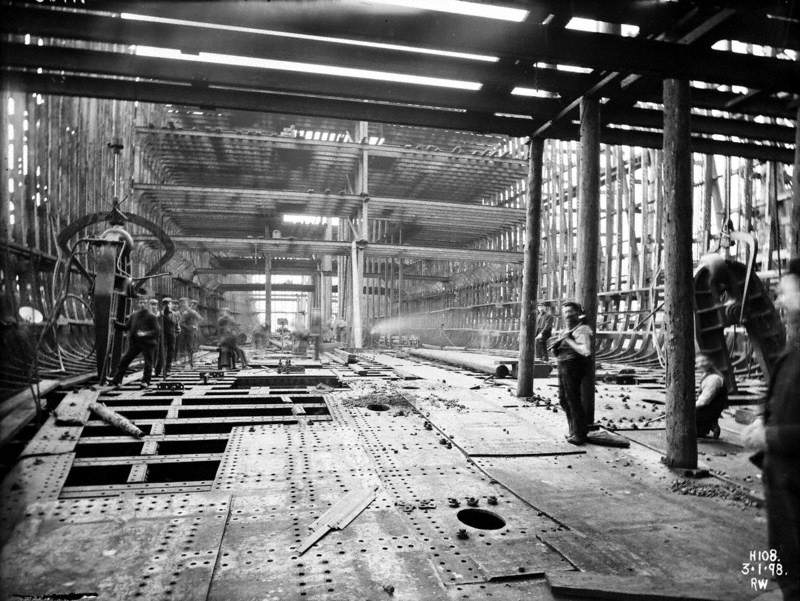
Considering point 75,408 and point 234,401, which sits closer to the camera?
point 75,408

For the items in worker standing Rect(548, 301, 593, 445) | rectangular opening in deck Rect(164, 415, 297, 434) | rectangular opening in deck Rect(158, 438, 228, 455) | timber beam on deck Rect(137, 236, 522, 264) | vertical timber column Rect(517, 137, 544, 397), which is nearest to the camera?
rectangular opening in deck Rect(158, 438, 228, 455)

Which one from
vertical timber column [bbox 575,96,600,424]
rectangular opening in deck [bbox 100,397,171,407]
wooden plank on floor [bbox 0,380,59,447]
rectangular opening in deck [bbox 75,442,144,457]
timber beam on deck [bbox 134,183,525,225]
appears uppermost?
timber beam on deck [bbox 134,183,525,225]

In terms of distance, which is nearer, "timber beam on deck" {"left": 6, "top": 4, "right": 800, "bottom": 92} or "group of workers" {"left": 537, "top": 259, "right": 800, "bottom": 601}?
"group of workers" {"left": 537, "top": 259, "right": 800, "bottom": 601}

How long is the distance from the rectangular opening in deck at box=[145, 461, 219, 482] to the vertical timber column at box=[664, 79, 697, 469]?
16.4 feet

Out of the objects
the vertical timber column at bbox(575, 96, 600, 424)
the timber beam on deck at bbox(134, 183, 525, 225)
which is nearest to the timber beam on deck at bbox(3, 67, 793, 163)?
Answer: the vertical timber column at bbox(575, 96, 600, 424)

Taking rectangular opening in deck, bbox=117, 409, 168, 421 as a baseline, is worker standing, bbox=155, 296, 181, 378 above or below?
above

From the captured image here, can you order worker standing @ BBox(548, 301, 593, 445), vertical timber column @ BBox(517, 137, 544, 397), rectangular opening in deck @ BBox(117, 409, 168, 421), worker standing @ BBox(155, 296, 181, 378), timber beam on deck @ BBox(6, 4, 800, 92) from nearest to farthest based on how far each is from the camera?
timber beam on deck @ BBox(6, 4, 800, 92)
worker standing @ BBox(548, 301, 593, 445)
rectangular opening in deck @ BBox(117, 409, 168, 421)
vertical timber column @ BBox(517, 137, 544, 397)
worker standing @ BBox(155, 296, 181, 378)

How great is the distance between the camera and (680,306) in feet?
16.4

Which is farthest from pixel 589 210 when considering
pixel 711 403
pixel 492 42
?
pixel 711 403

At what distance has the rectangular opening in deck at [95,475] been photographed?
193 inches

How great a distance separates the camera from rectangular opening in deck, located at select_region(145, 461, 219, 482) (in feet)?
17.3

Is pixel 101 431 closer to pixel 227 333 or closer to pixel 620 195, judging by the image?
pixel 227 333

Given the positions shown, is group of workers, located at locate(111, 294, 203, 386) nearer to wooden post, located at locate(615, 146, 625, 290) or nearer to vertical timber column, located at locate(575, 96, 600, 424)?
vertical timber column, located at locate(575, 96, 600, 424)

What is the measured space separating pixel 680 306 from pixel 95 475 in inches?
258
